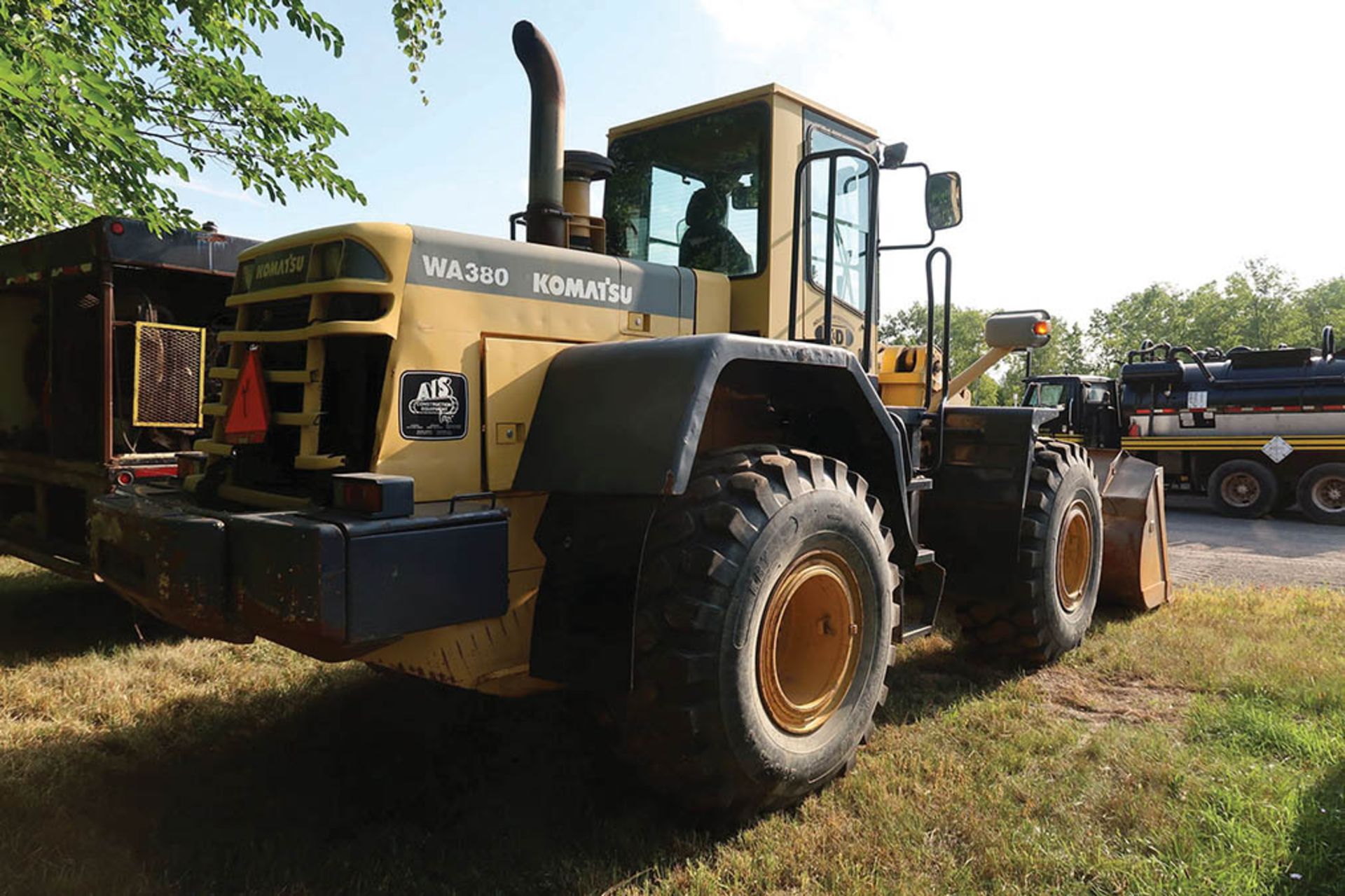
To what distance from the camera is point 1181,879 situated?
2.84 m

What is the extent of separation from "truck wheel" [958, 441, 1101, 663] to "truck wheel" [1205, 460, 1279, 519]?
1092 centimetres

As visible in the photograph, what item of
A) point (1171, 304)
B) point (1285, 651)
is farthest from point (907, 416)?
point (1171, 304)

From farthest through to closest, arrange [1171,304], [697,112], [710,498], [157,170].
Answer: [1171,304] → [157,170] → [697,112] → [710,498]

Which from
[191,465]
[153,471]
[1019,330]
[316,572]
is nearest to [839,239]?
[1019,330]

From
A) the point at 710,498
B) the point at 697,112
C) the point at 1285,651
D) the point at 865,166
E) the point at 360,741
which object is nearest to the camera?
the point at 710,498

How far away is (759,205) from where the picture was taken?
4309 millimetres

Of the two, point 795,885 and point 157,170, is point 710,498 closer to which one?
point 795,885

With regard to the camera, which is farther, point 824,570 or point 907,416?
point 907,416

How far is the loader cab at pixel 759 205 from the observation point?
428 cm

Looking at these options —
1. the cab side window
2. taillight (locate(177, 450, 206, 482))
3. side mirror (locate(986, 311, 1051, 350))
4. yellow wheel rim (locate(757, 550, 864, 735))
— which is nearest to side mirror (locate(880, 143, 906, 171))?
the cab side window

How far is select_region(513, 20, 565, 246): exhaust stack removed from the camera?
12.3ft

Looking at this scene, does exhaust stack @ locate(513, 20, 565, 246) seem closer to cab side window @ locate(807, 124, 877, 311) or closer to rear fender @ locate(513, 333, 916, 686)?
rear fender @ locate(513, 333, 916, 686)

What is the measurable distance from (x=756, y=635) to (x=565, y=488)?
83 cm

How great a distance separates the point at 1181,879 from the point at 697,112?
12.3ft
